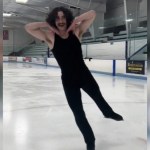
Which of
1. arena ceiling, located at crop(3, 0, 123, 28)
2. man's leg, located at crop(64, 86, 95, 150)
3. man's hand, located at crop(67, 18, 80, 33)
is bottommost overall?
man's leg, located at crop(64, 86, 95, 150)

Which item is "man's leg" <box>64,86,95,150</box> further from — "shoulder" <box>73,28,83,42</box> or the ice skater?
"shoulder" <box>73,28,83,42</box>

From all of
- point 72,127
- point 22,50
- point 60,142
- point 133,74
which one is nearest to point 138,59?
point 133,74

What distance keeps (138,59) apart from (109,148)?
6613 mm

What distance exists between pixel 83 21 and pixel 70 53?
0.26 meters

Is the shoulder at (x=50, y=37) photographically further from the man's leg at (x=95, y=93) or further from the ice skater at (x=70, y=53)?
the man's leg at (x=95, y=93)

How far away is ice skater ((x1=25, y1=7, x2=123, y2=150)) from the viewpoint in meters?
1.84

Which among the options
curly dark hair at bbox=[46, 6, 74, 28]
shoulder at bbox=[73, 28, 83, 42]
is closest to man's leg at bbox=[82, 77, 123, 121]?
shoulder at bbox=[73, 28, 83, 42]

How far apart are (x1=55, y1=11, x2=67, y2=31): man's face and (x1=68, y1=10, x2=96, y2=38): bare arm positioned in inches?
1.9

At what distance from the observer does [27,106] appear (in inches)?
153

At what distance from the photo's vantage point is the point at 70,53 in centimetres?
186

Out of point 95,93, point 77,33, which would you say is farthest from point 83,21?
point 95,93

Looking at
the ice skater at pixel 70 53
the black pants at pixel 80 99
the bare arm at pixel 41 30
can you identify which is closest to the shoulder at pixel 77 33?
the ice skater at pixel 70 53

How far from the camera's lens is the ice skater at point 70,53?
6.03 feet

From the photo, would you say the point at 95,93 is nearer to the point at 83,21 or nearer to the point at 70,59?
the point at 70,59
